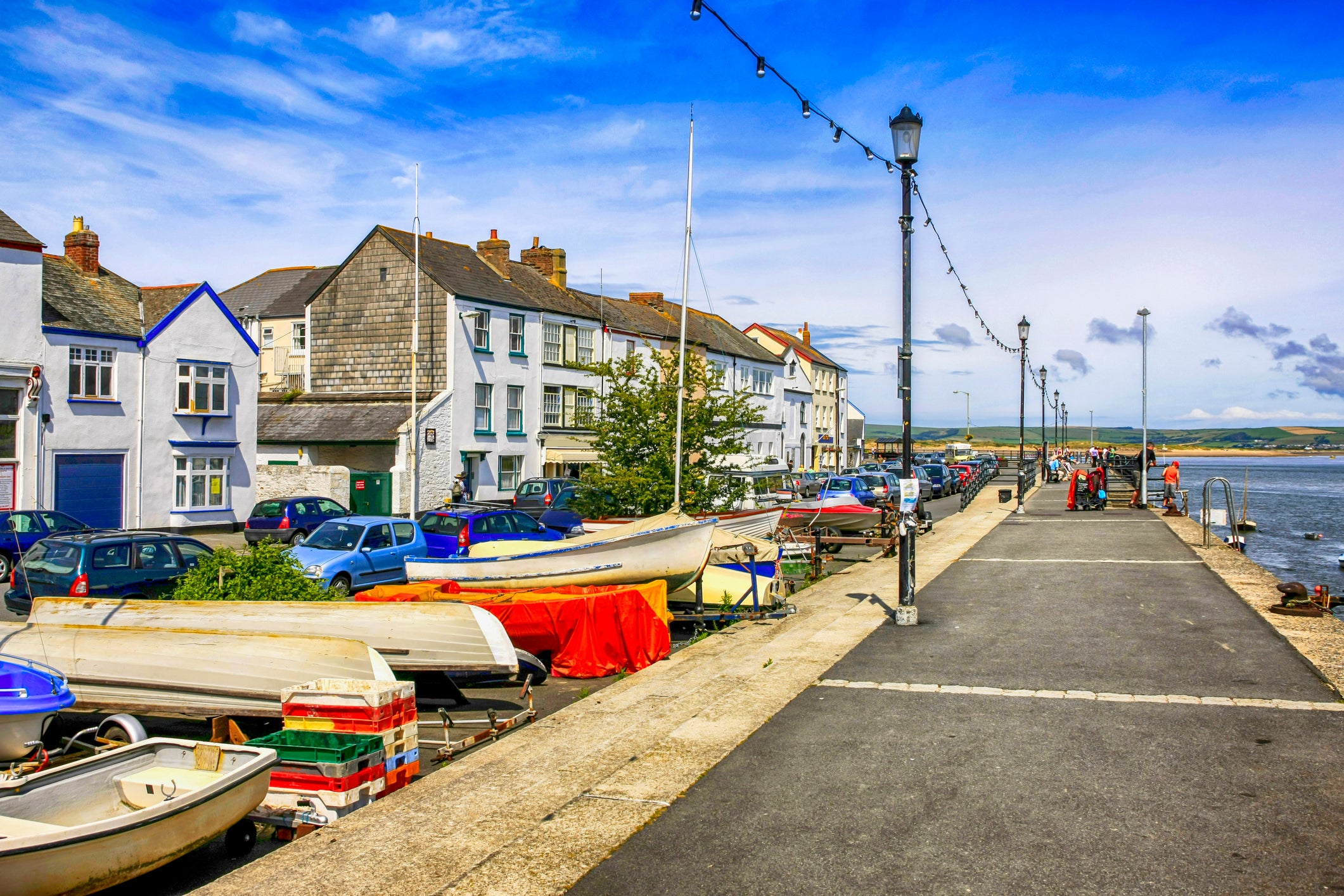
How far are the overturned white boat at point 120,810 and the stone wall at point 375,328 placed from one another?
33.0m

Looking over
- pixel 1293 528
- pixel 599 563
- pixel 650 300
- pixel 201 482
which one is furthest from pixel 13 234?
pixel 1293 528

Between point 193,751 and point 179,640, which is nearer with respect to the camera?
point 193,751

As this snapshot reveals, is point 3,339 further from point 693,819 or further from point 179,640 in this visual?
point 693,819

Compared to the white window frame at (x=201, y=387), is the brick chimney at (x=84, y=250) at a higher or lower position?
higher

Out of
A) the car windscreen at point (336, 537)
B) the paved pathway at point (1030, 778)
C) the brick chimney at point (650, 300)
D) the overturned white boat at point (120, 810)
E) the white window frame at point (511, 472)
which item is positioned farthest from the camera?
the brick chimney at point (650, 300)

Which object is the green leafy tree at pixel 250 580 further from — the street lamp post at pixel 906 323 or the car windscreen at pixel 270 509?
the car windscreen at pixel 270 509

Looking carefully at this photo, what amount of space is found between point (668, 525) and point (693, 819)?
948cm

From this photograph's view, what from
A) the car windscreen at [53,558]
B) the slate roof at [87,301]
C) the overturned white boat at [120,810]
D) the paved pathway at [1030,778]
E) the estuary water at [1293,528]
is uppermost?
the slate roof at [87,301]

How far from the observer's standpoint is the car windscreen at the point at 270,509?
28.3m

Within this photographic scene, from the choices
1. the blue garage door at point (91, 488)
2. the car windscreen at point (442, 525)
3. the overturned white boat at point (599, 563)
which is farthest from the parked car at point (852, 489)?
the blue garage door at point (91, 488)

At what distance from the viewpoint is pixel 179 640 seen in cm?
991

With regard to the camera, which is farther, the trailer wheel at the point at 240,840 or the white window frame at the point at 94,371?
the white window frame at the point at 94,371

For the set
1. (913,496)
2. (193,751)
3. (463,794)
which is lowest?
(463,794)

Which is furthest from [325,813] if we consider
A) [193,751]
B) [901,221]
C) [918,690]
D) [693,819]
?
[901,221]
